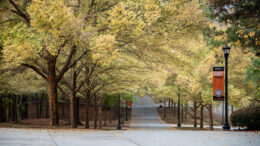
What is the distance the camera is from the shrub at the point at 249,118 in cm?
1814

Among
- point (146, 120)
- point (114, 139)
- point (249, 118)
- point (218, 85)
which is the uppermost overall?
point (218, 85)

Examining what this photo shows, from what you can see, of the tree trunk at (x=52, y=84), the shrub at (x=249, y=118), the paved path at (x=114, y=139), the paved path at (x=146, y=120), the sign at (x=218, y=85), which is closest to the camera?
the paved path at (x=114, y=139)

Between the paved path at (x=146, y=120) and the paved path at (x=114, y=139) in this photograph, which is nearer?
the paved path at (x=114, y=139)

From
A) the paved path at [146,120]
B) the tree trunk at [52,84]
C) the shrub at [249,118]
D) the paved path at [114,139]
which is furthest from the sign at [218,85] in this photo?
the paved path at [146,120]

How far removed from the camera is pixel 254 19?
12.5m

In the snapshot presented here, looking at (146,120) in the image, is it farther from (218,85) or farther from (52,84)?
(218,85)

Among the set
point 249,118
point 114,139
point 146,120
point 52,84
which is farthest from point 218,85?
point 146,120

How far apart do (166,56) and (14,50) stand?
7832 millimetres

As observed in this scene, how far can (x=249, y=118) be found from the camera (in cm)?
1833

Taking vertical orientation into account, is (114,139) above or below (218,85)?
below

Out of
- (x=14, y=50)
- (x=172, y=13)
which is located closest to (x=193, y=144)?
(x=172, y=13)

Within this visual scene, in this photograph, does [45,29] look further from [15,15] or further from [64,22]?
[15,15]

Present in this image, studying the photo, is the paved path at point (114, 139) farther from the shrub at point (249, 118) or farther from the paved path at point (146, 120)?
the paved path at point (146, 120)

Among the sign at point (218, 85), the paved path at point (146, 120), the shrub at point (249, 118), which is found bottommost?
the paved path at point (146, 120)
